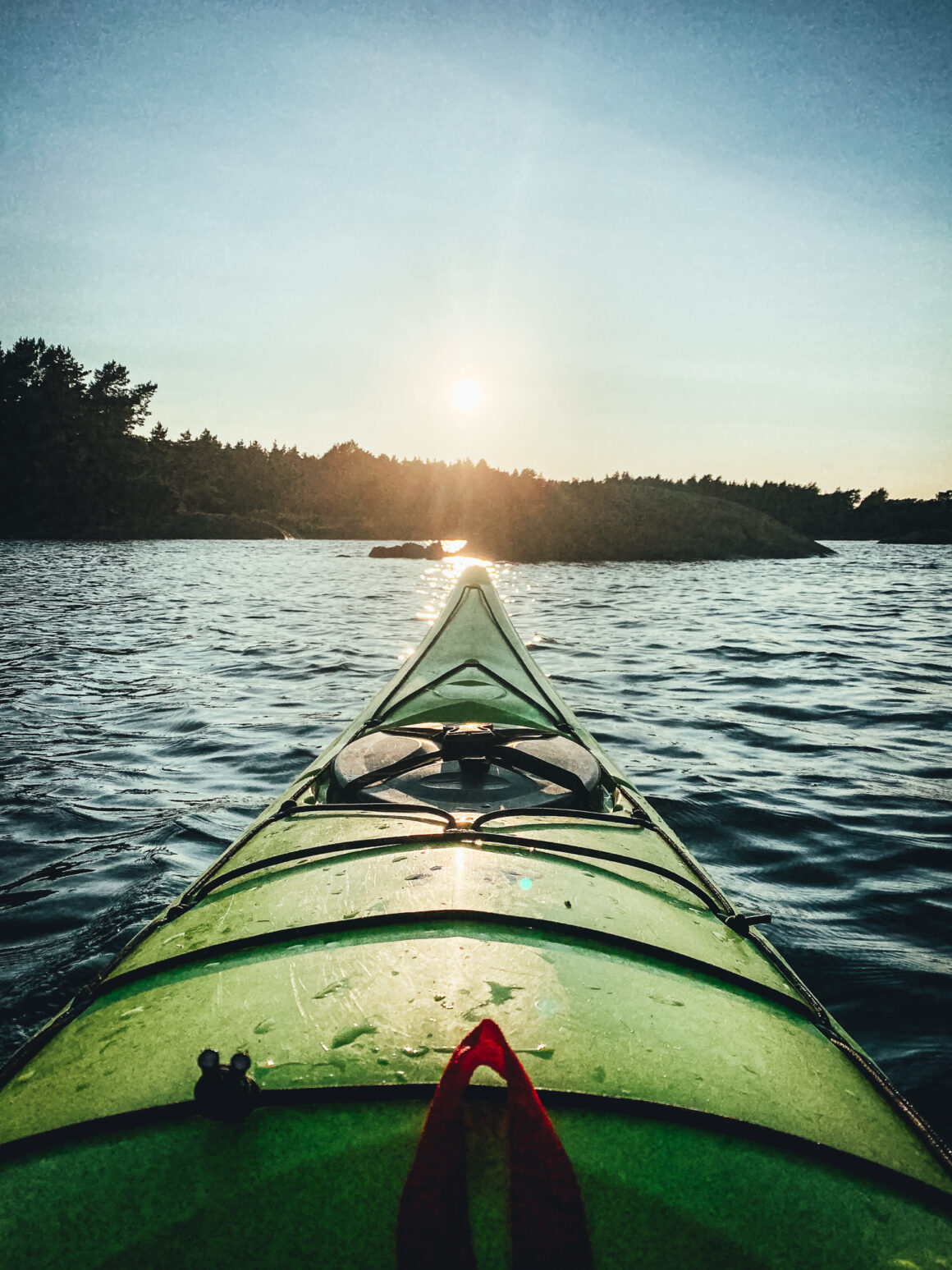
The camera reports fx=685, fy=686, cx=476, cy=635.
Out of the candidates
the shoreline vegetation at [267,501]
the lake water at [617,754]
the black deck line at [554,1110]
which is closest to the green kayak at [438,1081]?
the black deck line at [554,1110]

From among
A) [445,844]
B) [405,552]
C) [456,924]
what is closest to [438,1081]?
[456,924]

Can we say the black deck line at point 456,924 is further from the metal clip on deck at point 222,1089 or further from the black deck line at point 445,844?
the metal clip on deck at point 222,1089

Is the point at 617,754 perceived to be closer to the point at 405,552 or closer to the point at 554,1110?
the point at 554,1110

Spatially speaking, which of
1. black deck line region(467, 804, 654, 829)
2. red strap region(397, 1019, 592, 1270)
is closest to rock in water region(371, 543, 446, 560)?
black deck line region(467, 804, 654, 829)

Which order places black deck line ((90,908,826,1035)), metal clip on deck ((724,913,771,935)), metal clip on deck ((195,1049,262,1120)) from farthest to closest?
metal clip on deck ((724,913,771,935))
black deck line ((90,908,826,1035))
metal clip on deck ((195,1049,262,1120))

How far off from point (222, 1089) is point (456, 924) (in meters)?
0.69

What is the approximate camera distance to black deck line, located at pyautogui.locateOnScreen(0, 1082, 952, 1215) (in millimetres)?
1183

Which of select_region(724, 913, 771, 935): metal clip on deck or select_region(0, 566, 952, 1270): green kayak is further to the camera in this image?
select_region(724, 913, 771, 935): metal clip on deck

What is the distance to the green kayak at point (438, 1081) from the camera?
105 centimetres

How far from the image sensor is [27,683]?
802cm

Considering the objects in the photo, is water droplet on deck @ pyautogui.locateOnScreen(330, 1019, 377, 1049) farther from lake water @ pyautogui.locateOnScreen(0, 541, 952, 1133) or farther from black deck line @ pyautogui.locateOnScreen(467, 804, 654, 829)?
lake water @ pyautogui.locateOnScreen(0, 541, 952, 1133)

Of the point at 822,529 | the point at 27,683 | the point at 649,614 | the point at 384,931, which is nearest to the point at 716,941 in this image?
the point at 384,931

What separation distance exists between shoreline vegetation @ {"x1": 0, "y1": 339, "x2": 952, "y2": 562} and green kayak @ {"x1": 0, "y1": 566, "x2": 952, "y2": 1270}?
3245cm

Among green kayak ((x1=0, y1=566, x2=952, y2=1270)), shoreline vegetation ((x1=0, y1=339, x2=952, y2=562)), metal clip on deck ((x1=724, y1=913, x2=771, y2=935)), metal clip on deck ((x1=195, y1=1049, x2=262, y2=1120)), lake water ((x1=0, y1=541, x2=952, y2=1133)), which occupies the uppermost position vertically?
shoreline vegetation ((x1=0, y1=339, x2=952, y2=562))
